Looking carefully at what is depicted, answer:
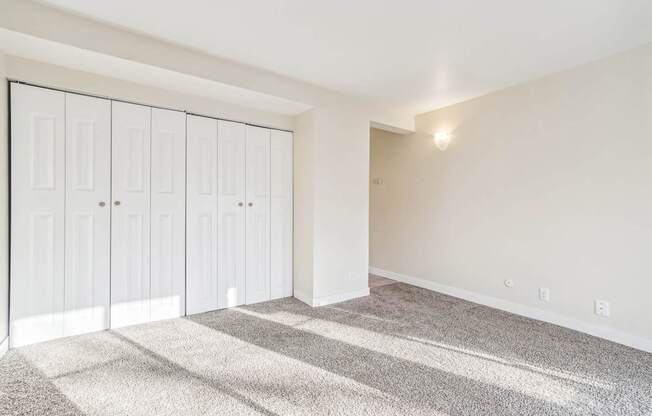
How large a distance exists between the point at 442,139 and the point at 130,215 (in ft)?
11.7

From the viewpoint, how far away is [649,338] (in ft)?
7.93

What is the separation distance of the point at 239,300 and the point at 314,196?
4.56 feet

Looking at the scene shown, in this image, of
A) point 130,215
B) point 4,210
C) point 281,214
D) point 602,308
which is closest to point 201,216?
point 130,215

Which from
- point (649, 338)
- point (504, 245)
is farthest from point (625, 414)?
point (504, 245)

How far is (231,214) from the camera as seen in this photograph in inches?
130

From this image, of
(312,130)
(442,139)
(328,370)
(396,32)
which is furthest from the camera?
(442,139)

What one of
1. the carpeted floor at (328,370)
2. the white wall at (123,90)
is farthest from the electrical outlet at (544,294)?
the white wall at (123,90)

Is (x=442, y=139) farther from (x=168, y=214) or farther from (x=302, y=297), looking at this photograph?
(x=168, y=214)

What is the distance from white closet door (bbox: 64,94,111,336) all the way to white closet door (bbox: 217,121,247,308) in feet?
3.15

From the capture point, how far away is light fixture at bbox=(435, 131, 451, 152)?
392cm

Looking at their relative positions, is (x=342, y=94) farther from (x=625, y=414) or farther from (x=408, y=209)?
(x=625, y=414)

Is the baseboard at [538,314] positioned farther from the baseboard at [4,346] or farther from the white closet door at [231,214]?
the baseboard at [4,346]

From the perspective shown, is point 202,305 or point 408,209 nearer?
point 202,305

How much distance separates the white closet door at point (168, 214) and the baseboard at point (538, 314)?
2.99 metres
